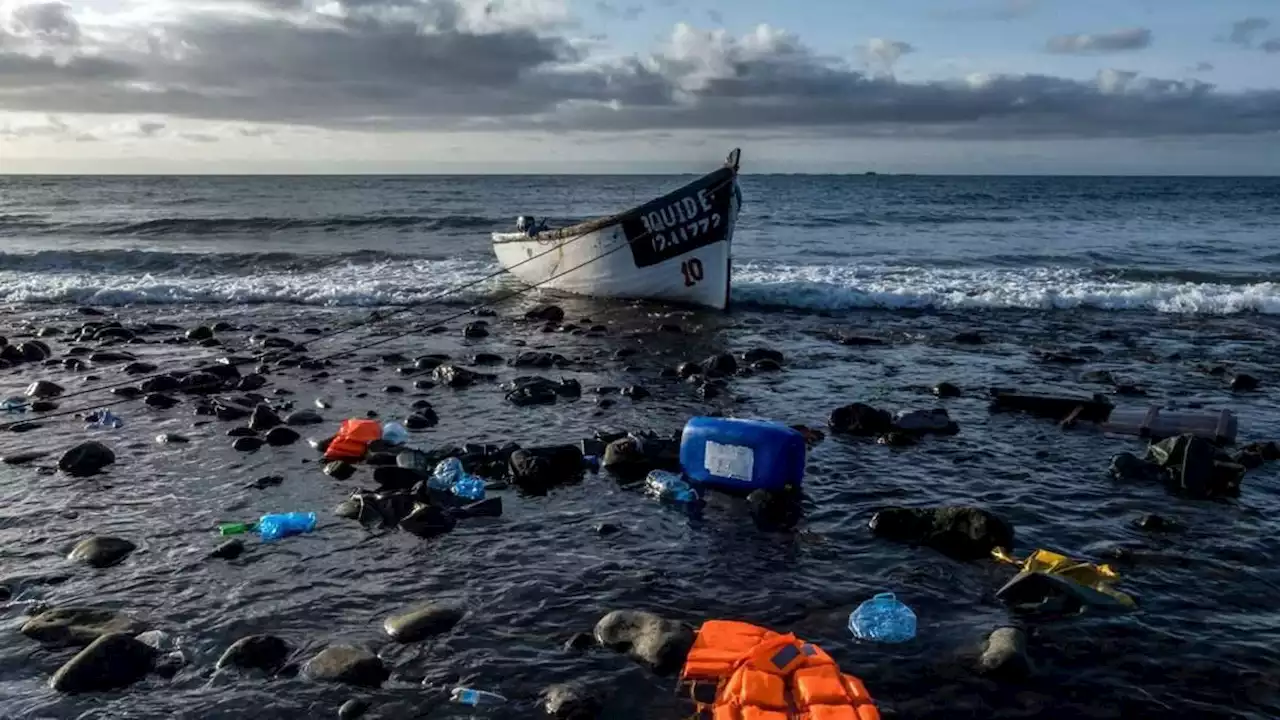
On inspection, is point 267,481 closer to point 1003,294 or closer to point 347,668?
point 347,668

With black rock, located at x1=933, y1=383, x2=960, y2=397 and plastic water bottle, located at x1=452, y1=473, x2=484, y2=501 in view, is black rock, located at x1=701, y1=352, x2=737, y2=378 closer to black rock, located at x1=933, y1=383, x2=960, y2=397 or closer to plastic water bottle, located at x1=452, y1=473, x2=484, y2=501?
black rock, located at x1=933, y1=383, x2=960, y2=397

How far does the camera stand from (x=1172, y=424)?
36.3 ft

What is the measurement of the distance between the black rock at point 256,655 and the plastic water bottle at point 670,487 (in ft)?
12.4

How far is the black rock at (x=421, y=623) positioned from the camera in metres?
6.47

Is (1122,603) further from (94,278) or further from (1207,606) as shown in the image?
(94,278)

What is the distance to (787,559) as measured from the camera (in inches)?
303

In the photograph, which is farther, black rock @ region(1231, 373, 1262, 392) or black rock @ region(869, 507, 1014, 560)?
black rock @ region(1231, 373, 1262, 392)

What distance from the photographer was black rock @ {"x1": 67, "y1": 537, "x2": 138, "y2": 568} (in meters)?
7.66

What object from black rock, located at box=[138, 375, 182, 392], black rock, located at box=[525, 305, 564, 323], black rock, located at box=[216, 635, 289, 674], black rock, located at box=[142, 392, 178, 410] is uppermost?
black rock, located at box=[525, 305, 564, 323]

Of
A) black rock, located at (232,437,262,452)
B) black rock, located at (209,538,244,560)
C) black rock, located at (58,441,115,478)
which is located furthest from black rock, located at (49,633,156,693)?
black rock, located at (232,437,262,452)

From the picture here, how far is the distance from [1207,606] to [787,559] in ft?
9.77

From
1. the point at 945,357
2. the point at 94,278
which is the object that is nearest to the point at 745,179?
the point at 94,278

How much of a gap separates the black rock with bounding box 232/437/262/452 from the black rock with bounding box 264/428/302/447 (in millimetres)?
134

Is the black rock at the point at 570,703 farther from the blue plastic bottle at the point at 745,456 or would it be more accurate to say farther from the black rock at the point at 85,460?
the black rock at the point at 85,460
